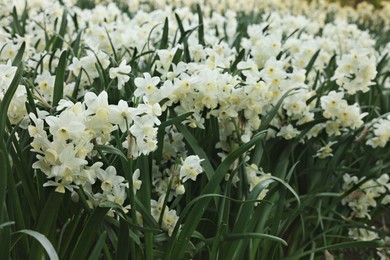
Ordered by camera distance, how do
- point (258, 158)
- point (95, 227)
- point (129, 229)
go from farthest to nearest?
point (258, 158) → point (129, 229) → point (95, 227)

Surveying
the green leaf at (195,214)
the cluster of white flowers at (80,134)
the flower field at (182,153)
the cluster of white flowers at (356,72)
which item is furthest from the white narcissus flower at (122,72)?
the cluster of white flowers at (356,72)

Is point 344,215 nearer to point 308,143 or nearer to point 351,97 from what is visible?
point 308,143

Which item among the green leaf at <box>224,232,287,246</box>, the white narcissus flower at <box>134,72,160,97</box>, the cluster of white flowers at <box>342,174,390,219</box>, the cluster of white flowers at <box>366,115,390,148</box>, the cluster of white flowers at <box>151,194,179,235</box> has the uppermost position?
the white narcissus flower at <box>134,72,160,97</box>

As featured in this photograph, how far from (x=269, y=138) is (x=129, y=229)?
2.88 ft

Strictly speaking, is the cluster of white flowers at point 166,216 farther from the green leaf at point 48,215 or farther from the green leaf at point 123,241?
the green leaf at point 48,215

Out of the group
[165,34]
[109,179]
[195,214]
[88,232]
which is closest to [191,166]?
[195,214]

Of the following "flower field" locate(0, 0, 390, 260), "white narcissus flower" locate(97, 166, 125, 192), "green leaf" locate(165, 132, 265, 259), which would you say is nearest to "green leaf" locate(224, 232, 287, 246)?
"flower field" locate(0, 0, 390, 260)

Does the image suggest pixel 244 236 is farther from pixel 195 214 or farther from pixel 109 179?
pixel 109 179

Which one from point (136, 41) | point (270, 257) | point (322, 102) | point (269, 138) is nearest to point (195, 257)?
point (270, 257)

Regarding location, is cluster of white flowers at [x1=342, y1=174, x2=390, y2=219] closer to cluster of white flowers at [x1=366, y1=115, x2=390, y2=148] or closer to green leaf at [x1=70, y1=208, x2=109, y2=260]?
cluster of white flowers at [x1=366, y1=115, x2=390, y2=148]

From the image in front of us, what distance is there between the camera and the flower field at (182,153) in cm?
144

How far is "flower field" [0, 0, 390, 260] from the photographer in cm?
144

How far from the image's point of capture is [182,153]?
200 centimetres

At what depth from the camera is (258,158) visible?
6.91 ft
